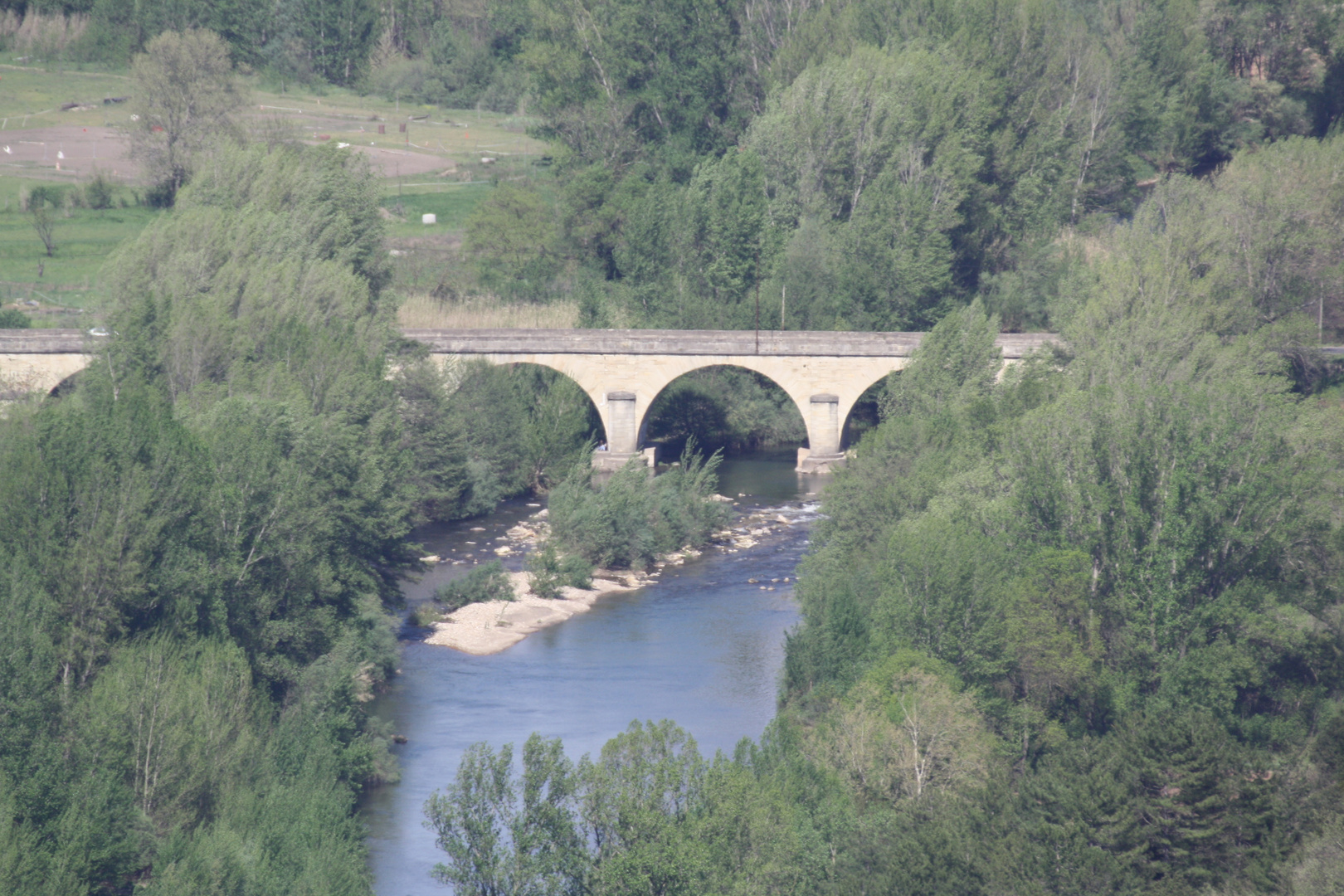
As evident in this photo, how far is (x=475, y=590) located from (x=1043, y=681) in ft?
55.7

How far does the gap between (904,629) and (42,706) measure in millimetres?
15084

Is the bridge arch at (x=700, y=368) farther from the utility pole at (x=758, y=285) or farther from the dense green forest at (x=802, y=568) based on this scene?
the utility pole at (x=758, y=285)

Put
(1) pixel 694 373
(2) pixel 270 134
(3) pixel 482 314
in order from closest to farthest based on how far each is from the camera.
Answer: (1) pixel 694 373
(3) pixel 482 314
(2) pixel 270 134

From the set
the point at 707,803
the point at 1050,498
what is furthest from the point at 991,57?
the point at 707,803

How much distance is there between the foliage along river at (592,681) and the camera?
3064cm

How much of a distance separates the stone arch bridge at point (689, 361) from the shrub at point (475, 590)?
53.5ft

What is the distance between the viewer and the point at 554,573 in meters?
44.4

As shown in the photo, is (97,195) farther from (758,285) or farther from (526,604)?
(526,604)

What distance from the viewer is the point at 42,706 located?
25062mm

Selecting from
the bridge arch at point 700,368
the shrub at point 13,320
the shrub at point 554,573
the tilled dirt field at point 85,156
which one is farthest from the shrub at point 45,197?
the shrub at point 554,573

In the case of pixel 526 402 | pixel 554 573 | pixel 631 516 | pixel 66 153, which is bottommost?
pixel 554 573

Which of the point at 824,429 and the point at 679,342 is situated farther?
the point at 824,429

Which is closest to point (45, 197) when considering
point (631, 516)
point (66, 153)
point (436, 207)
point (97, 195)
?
point (97, 195)

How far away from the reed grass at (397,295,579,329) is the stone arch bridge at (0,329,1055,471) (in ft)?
13.9
